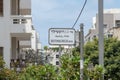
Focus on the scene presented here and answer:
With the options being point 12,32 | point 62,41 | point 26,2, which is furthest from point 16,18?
point 62,41

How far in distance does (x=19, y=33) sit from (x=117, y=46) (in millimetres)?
12764

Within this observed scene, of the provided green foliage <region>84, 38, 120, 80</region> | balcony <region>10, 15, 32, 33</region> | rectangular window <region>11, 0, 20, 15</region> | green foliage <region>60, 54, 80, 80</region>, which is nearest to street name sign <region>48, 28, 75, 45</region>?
green foliage <region>60, 54, 80, 80</region>

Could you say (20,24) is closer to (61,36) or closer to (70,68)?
(70,68)

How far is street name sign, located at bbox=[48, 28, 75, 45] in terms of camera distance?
10.9 metres

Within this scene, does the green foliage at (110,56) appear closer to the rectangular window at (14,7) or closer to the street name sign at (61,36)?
the rectangular window at (14,7)

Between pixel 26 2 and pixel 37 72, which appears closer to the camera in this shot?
pixel 37 72

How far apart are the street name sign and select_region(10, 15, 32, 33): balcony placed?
1760cm

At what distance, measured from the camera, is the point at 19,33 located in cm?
2909

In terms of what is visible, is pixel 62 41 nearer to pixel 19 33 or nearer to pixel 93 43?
pixel 19 33

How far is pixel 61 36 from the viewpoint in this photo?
1101cm

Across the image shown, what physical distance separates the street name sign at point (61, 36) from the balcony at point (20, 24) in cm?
1760

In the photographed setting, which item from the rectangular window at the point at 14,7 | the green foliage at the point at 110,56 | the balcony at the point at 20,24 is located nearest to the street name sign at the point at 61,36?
the balcony at the point at 20,24

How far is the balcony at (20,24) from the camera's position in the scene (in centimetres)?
2861

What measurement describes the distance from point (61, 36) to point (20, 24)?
17838mm
